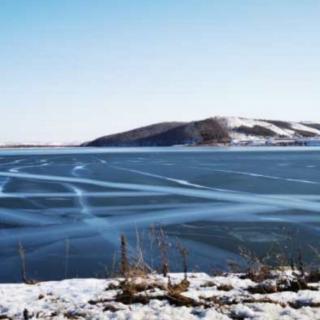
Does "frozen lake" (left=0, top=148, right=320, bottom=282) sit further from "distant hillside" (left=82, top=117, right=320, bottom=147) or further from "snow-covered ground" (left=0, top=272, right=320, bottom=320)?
"distant hillside" (left=82, top=117, right=320, bottom=147)

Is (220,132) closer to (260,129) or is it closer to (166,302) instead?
(260,129)

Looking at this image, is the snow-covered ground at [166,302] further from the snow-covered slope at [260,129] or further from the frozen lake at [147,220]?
the snow-covered slope at [260,129]

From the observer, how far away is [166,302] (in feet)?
18.1

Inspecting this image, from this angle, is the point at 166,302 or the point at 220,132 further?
the point at 220,132

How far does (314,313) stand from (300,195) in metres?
14.0

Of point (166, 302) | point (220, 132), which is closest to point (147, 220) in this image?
point (166, 302)

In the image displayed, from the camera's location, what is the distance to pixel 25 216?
15.3m

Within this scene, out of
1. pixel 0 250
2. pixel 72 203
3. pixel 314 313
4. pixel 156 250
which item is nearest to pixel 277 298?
pixel 314 313

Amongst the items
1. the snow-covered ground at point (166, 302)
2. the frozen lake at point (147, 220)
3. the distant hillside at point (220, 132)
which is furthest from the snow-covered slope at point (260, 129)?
the snow-covered ground at point (166, 302)

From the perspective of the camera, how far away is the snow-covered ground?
5.13m

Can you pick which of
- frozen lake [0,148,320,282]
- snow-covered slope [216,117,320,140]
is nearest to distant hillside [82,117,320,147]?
snow-covered slope [216,117,320,140]

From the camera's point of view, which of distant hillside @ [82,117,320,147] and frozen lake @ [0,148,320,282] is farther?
distant hillside @ [82,117,320,147]

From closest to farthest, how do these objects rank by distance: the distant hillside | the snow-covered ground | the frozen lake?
the snow-covered ground < the frozen lake < the distant hillside

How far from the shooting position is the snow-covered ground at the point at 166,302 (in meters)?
5.13
